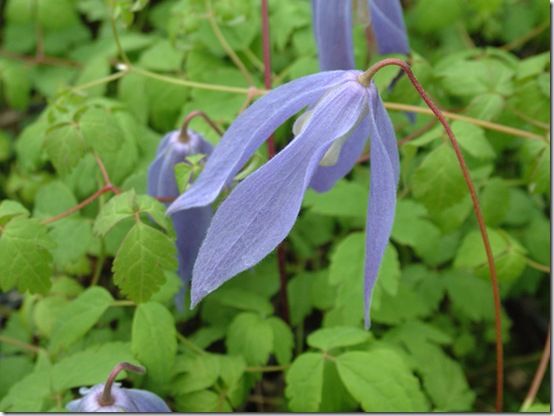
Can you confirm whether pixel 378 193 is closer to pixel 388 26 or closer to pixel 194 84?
pixel 388 26

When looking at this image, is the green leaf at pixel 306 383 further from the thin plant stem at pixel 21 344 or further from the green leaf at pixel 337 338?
the thin plant stem at pixel 21 344

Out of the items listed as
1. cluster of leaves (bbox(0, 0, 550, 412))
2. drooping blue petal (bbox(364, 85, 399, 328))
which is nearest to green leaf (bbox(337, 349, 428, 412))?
cluster of leaves (bbox(0, 0, 550, 412))

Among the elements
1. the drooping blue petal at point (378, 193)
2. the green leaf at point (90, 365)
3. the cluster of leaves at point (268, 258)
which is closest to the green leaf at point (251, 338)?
the cluster of leaves at point (268, 258)

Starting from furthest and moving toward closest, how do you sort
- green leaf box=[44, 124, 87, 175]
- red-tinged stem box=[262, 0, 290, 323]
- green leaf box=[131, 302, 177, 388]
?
red-tinged stem box=[262, 0, 290, 323] → green leaf box=[44, 124, 87, 175] → green leaf box=[131, 302, 177, 388]

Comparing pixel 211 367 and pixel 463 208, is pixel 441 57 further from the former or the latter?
pixel 211 367

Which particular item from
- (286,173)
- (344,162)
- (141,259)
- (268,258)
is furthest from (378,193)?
(268,258)

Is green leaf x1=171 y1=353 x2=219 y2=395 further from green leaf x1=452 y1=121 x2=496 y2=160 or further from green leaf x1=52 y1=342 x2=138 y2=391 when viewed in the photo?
green leaf x1=452 y1=121 x2=496 y2=160

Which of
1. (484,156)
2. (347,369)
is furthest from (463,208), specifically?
(347,369)
